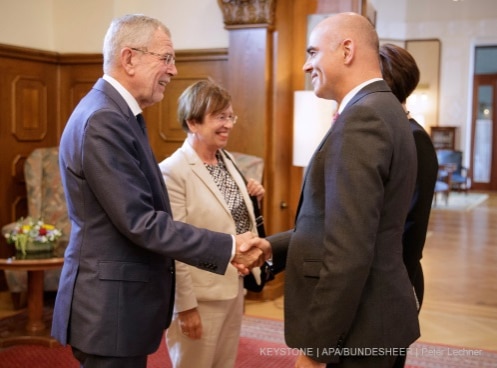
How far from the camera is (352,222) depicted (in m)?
1.56

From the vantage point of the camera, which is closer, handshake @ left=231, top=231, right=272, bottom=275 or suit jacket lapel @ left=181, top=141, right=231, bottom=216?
handshake @ left=231, top=231, right=272, bottom=275

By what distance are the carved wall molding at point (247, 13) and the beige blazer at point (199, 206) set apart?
2.60 metres

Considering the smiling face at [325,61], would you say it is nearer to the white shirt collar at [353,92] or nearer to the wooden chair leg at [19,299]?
the white shirt collar at [353,92]

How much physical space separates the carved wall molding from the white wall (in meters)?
0.19

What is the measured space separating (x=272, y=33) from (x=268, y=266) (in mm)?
2948

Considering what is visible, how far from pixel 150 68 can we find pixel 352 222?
2.75 feet

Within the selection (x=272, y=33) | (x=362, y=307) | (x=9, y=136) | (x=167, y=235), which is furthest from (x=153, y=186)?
(x=9, y=136)

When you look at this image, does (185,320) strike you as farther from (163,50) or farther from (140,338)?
(163,50)

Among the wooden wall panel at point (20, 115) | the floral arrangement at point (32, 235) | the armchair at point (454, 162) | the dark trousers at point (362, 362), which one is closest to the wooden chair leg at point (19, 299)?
the wooden wall panel at point (20, 115)

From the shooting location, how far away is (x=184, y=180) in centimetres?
249

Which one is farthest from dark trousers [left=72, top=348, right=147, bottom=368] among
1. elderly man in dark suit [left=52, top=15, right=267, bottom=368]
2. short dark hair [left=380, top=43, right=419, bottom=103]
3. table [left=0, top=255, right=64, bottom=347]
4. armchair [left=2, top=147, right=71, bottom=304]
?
armchair [left=2, top=147, right=71, bottom=304]

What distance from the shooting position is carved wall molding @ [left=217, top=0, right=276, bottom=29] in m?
4.84

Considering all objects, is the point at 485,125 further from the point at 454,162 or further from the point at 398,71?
the point at 398,71

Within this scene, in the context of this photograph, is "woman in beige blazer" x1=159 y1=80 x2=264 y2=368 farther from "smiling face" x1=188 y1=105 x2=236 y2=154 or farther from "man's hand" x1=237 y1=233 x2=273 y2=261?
"man's hand" x1=237 y1=233 x2=273 y2=261
